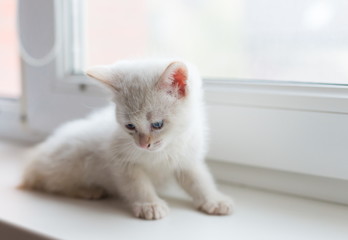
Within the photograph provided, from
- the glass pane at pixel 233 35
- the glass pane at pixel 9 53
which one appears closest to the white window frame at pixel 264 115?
the glass pane at pixel 233 35

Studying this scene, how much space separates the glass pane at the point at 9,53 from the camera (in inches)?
47.3

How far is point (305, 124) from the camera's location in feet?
2.46

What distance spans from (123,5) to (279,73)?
0.49 meters

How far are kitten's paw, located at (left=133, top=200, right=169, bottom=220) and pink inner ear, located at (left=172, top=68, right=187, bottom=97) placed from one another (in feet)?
0.73

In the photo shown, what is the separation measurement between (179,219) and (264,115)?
Answer: 0.98 ft

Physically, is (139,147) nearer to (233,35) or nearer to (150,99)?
(150,99)

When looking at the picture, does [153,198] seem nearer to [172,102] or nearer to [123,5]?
[172,102]

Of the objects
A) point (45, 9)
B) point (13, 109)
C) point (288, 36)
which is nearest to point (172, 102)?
point (288, 36)

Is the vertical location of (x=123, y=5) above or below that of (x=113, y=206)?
above

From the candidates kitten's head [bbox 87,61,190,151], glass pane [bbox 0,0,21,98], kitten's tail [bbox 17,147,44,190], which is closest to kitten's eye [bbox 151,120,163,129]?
kitten's head [bbox 87,61,190,151]

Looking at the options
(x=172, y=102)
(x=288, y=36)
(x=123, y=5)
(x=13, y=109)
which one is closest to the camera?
(x=172, y=102)

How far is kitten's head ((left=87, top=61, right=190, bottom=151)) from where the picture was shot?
2.19 ft

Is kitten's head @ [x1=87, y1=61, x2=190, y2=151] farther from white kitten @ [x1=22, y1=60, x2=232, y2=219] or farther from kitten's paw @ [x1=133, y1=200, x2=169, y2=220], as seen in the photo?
kitten's paw @ [x1=133, y1=200, x2=169, y2=220]

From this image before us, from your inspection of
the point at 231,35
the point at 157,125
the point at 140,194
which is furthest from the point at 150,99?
the point at 231,35
